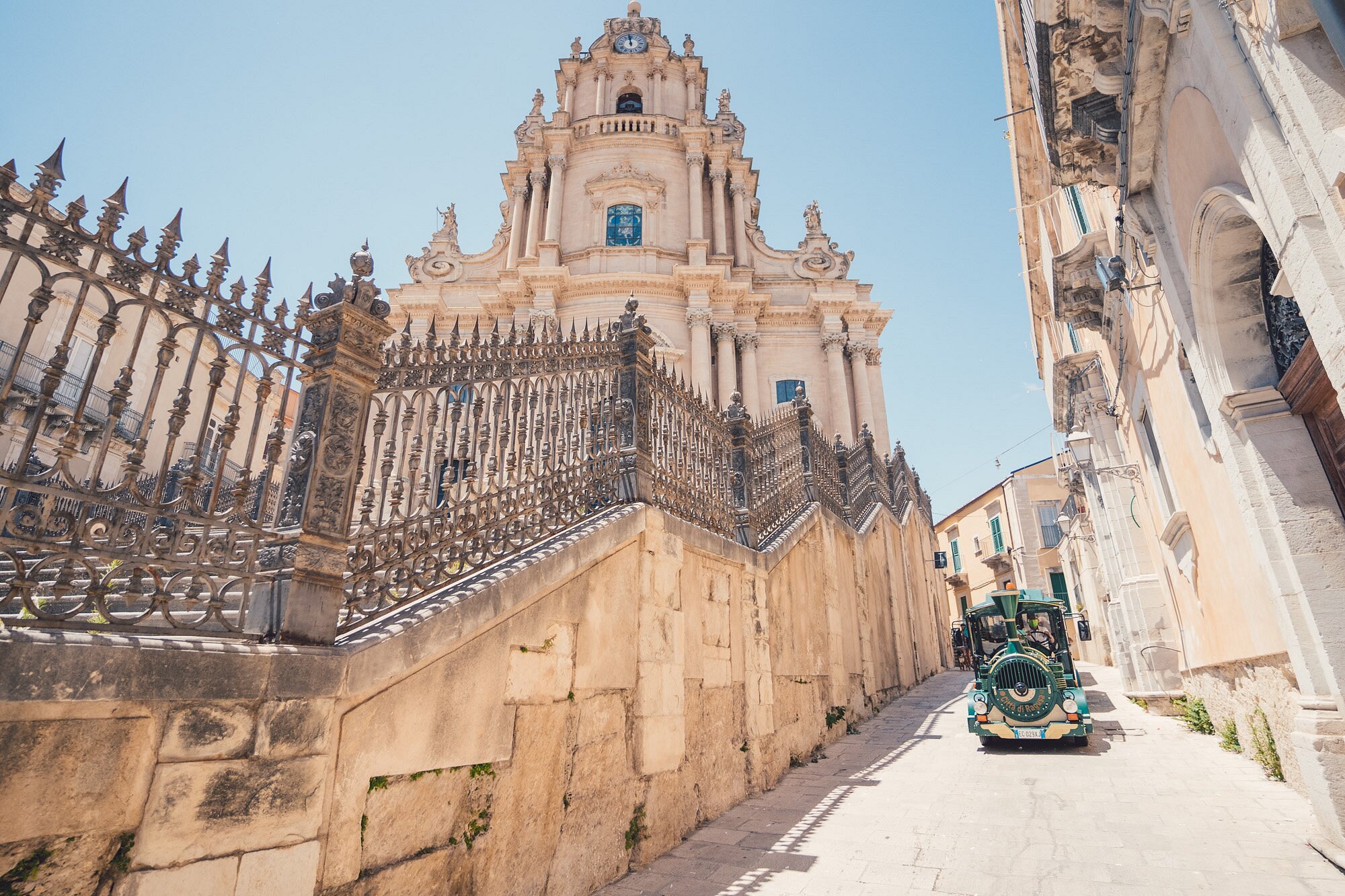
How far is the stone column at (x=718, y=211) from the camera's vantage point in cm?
2433

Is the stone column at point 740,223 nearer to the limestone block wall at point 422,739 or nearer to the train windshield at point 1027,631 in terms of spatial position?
the train windshield at point 1027,631

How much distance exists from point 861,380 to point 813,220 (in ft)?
A: 25.2

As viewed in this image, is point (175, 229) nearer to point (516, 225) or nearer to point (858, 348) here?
point (858, 348)

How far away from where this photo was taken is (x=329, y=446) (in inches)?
121

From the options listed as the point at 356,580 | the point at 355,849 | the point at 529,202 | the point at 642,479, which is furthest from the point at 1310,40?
the point at 529,202

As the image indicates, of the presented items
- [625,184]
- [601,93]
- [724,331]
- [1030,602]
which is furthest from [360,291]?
[601,93]

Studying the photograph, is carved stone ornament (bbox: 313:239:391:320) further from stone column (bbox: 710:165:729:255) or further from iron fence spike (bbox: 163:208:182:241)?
stone column (bbox: 710:165:729:255)

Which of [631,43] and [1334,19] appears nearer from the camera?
[1334,19]

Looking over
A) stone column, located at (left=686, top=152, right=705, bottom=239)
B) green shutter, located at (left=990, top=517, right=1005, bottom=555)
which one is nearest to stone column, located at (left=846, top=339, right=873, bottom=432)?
stone column, located at (left=686, top=152, right=705, bottom=239)

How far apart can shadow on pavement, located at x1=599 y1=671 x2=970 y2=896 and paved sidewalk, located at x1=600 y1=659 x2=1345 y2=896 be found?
0.02 m

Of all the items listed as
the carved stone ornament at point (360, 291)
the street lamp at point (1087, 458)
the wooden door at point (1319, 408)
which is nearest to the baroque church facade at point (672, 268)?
the street lamp at point (1087, 458)

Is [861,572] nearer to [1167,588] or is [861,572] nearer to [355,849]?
[1167,588]

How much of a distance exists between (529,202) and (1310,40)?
25125 mm

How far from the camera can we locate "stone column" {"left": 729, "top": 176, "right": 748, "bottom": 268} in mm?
24859
